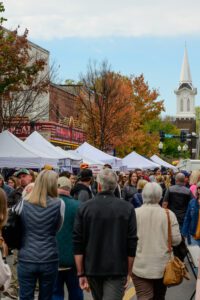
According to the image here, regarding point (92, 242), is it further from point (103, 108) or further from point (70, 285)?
point (103, 108)

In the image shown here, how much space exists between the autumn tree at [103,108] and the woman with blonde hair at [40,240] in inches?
1736

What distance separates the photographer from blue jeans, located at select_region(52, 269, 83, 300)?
26.7 ft

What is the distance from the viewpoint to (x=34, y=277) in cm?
729

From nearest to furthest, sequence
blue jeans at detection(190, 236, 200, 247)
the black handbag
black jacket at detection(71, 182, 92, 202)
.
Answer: the black handbag
black jacket at detection(71, 182, 92, 202)
blue jeans at detection(190, 236, 200, 247)

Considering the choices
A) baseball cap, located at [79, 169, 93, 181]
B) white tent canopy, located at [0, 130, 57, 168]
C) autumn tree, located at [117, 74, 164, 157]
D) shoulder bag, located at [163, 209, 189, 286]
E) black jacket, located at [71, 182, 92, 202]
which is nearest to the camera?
shoulder bag, located at [163, 209, 189, 286]

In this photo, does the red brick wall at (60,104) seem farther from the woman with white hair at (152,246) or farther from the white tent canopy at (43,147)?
the woman with white hair at (152,246)

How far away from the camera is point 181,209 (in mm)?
15086

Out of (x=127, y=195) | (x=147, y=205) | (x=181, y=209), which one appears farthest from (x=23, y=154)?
(x=147, y=205)

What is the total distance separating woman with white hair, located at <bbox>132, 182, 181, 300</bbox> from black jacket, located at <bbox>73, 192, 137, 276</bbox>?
1021 mm

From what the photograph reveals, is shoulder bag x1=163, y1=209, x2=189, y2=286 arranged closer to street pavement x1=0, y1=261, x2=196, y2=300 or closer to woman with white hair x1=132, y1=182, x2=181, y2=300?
woman with white hair x1=132, y1=182, x2=181, y2=300

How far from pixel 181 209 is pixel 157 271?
7157 mm

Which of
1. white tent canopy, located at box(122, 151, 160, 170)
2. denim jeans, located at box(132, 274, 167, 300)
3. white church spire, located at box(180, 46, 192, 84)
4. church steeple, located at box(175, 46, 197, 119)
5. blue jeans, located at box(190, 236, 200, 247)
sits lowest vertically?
denim jeans, located at box(132, 274, 167, 300)

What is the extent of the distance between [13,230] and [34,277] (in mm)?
522

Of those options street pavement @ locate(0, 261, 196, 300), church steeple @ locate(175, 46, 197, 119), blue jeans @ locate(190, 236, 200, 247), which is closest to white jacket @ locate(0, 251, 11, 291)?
street pavement @ locate(0, 261, 196, 300)
